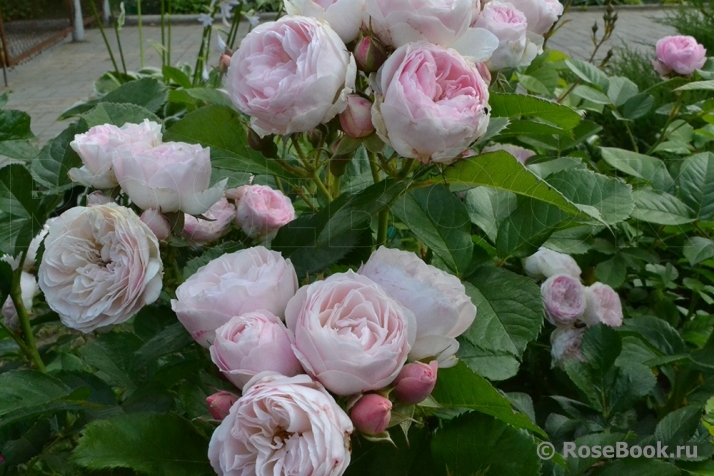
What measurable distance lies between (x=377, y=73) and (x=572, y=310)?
0.47m

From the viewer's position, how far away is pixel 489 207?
0.72 meters

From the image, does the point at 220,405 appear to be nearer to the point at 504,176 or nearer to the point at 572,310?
the point at 504,176

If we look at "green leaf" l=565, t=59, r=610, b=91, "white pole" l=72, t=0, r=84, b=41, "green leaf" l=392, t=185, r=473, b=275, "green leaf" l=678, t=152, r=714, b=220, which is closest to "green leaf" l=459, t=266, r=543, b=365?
"green leaf" l=392, t=185, r=473, b=275

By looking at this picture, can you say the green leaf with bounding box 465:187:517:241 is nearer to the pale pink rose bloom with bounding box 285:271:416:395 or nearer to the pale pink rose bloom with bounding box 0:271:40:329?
the pale pink rose bloom with bounding box 285:271:416:395

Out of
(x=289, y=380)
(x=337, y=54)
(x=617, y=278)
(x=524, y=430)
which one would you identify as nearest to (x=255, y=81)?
(x=337, y=54)

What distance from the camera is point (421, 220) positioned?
2.05ft

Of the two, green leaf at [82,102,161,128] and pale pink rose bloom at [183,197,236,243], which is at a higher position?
green leaf at [82,102,161,128]

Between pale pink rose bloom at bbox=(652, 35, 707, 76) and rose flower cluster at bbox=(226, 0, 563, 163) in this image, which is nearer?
rose flower cluster at bbox=(226, 0, 563, 163)

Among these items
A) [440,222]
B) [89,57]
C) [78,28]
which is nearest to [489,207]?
[440,222]

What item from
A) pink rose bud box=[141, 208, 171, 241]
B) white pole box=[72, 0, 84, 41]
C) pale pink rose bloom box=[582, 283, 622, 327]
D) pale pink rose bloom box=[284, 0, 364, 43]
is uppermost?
pale pink rose bloom box=[284, 0, 364, 43]

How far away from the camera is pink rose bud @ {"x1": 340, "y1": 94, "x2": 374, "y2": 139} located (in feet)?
1.58

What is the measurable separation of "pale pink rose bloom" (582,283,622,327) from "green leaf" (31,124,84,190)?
627 mm

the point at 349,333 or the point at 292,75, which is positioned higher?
the point at 292,75

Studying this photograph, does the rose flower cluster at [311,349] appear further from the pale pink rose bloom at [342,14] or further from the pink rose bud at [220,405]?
the pale pink rose bloom at [342,14]
